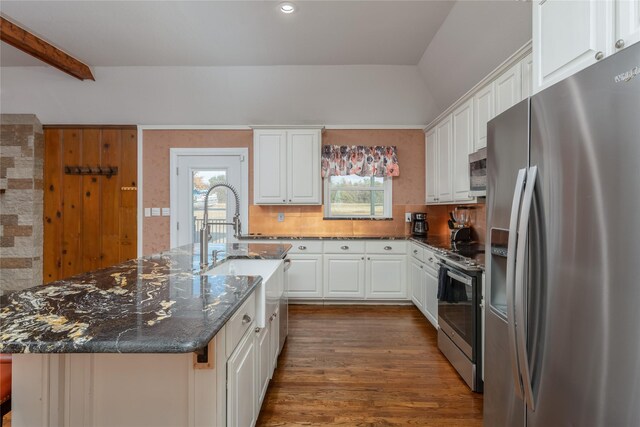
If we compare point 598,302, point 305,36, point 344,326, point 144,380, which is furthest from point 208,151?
point 598,302

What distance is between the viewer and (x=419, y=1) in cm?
267

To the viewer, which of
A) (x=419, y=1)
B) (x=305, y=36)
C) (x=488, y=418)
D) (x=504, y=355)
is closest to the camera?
(x=504, y=355)

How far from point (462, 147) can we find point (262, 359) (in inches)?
104

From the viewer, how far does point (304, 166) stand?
4.20 metres

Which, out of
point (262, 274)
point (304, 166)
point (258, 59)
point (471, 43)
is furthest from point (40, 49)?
point (471, 43)

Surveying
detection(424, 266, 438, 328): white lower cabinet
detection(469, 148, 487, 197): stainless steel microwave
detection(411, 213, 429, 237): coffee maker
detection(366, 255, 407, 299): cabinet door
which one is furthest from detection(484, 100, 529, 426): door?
detection(411, 213, 429, 237): coffee maker

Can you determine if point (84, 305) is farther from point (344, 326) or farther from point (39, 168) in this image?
point (39, 168)

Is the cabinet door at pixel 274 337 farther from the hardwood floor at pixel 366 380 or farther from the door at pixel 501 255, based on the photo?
the door at pixel 501 255

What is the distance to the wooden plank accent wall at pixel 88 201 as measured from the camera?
4.39 meters

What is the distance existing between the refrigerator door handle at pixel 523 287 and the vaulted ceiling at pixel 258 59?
1.96 metres

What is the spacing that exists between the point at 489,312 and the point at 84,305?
5.71 ft

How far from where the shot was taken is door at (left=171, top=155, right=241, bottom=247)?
14.8 ft

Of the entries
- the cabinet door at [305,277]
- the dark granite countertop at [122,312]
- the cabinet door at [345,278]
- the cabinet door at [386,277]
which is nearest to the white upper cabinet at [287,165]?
the cabinet door at [305,277]

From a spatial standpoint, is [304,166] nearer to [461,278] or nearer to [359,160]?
[359,160]
